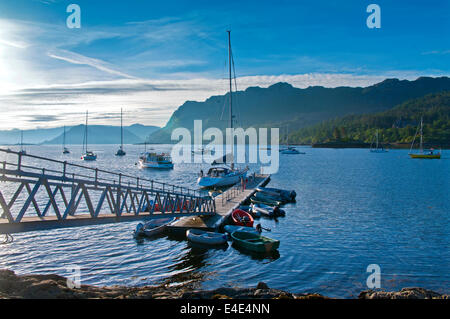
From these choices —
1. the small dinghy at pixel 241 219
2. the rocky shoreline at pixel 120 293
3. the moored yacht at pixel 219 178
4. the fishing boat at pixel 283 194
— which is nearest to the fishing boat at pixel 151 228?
the small dinghy at pixel 241 219

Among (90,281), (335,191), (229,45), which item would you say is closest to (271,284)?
(90,281)

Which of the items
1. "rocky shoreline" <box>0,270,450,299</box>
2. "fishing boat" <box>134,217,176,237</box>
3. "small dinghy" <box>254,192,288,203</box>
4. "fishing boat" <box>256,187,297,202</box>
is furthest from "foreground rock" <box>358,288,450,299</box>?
"fishing boat" <box>256,187,297,202</box>

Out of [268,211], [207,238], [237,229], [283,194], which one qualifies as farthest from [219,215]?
[283,194]

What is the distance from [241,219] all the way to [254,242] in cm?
673

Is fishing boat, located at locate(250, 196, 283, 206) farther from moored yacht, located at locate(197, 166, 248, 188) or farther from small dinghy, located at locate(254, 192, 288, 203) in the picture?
moored yacht, located at locate(197, 166, 248, 188)

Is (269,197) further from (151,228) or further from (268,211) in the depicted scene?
(151,228)

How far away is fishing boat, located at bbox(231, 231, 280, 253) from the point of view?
81.5 feet

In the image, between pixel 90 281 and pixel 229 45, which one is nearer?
pixel 90 281
